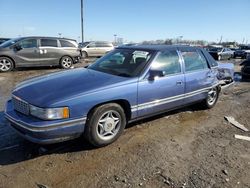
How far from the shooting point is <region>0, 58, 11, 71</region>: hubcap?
1183cm

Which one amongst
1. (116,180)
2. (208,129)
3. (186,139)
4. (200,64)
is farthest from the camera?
(200,64)

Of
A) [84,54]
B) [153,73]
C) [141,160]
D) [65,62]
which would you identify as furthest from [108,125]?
[84,54]

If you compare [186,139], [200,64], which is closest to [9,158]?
[186,139]

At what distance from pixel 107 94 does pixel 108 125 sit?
19.7 inches

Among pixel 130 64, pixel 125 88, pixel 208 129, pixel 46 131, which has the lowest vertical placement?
pixel 208 129

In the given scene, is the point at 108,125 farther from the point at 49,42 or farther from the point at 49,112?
the point at 49,42

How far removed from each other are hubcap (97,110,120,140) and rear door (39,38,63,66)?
9865 millimetres

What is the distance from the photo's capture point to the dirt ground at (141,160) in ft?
10.5

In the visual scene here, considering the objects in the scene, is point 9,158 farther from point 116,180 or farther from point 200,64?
point 200,64

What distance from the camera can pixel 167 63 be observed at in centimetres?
493

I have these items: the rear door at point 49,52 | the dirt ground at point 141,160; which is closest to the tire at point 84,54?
the rear door at point 49,52

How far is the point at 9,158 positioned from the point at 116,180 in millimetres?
1568

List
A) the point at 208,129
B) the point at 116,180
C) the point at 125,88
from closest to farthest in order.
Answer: the point at 116,180, the point at 125,88, the point at 208,129

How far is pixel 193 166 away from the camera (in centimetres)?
361
